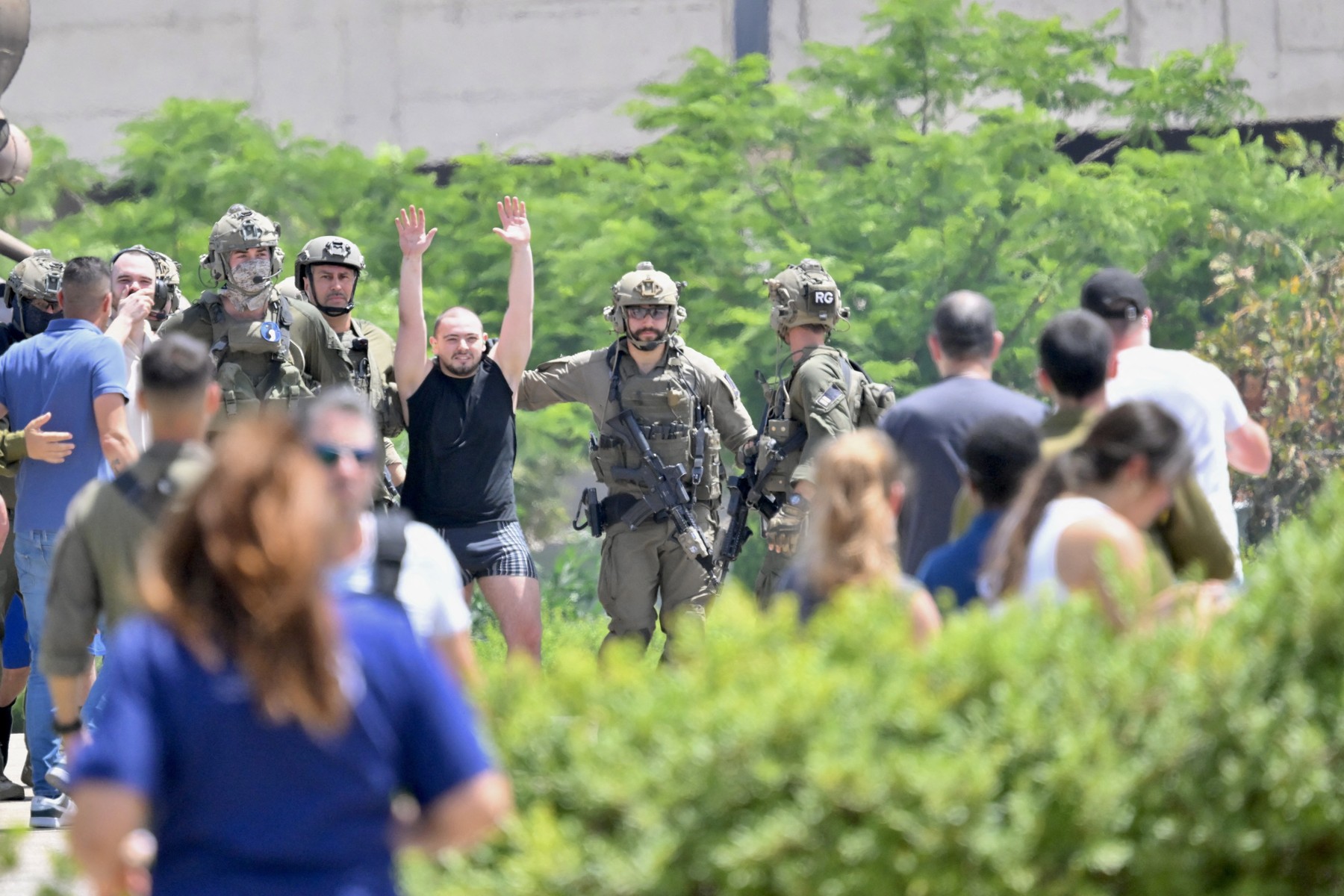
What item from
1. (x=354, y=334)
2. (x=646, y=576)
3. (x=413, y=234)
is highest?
(x=413, y=234)

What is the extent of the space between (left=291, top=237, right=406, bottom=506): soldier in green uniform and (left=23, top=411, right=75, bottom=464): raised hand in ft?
4.51

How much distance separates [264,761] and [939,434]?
3.08m

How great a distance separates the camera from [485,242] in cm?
1845

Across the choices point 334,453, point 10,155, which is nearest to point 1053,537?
point 334,453

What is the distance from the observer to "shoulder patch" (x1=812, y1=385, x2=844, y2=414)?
7.49 metres

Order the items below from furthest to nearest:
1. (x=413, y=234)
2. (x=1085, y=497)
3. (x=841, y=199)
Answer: (x=841, y=199) < (x=413, y=234) < (x=1085, y=497)

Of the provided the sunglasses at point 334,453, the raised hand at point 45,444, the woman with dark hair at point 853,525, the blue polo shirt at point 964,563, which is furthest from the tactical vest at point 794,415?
the sunglasses at point 334,453

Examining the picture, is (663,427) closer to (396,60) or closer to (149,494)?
(149,494)

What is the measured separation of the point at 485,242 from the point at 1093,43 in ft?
21.6

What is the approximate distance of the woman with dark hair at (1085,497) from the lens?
3.62m

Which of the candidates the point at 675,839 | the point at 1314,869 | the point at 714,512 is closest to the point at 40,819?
the point at 714,512

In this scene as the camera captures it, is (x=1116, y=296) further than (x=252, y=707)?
Yes

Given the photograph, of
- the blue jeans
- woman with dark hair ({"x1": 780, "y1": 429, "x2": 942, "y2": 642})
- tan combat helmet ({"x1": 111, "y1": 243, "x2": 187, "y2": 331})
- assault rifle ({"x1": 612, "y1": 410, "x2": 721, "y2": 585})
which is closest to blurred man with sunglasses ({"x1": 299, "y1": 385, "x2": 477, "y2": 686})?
woman with dark hair ({"x1": 780, "y1": 429, "x2": 942, "y2": 642})

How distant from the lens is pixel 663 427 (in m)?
8.12
